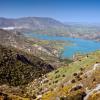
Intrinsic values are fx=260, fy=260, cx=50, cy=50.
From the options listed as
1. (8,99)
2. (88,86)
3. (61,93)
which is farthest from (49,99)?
(8,99)

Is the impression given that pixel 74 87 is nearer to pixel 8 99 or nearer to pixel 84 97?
pixel 84 97

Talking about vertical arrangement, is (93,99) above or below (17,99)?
above

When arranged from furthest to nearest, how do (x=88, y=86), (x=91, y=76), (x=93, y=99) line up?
(x=91, y=76), (x=88, y=86), (x=93, y=99)

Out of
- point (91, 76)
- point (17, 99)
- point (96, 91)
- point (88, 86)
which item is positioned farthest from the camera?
point (17, 99)

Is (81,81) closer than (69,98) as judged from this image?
No

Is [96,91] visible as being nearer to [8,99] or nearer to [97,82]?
[97,82]

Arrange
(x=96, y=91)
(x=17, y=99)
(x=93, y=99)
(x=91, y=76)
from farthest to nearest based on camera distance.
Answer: (x=17, y=99) → (x=91, y=76) → (x=96, y=91) → (x=93, y=99)

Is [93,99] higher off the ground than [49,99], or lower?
higher

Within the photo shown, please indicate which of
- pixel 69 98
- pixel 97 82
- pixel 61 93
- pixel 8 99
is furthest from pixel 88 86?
pixel 8 99

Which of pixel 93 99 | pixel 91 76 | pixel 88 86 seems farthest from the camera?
pixel 91 76
